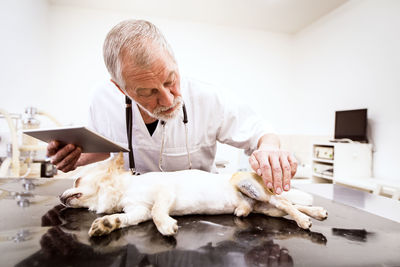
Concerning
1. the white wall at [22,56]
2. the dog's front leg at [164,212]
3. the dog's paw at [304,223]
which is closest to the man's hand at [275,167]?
the dog's paw at [304,223]

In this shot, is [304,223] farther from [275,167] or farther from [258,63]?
[258,63]

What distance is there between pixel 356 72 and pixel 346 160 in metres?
1.33

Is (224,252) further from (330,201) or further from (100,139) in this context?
(330,201)

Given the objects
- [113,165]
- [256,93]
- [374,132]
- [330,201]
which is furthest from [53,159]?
[256,93]

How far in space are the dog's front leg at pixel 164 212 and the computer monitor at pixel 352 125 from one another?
3094 millimetres

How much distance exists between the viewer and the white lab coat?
124cm

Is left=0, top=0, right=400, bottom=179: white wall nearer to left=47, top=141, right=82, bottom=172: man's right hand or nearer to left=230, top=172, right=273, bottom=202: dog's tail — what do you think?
left=47, top=141, right=82, bottom=172: man's right hand

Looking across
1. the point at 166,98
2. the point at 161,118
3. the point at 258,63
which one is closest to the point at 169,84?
the point at 166,98

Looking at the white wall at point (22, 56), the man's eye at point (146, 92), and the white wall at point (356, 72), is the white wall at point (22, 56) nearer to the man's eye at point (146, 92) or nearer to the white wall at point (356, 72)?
the man's eye at point (146, 92)

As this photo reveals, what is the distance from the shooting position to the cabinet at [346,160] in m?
2.79

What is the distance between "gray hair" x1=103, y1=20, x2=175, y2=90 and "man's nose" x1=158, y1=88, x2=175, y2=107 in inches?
5.2

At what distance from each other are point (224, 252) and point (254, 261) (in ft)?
A: 0.22

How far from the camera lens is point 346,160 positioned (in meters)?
2.80

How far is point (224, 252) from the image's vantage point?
500 millimetres
